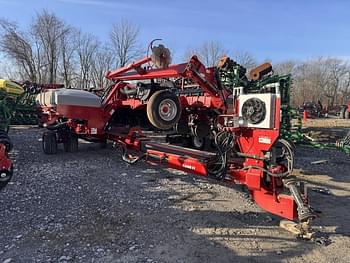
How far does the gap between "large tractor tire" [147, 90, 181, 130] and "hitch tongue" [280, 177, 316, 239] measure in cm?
251

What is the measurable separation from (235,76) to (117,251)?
23.0 ft

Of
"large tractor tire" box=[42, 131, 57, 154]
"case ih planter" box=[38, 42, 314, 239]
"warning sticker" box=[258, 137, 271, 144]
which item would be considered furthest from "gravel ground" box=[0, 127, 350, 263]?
"large tractor tire" box=[42, 131, 57, 154]

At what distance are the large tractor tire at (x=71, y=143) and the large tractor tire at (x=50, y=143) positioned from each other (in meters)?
0.34

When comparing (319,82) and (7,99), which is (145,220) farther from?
(319,82)

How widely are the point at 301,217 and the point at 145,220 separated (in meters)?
2.01

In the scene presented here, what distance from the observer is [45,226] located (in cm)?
427

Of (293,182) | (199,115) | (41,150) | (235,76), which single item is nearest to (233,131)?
(293,182)

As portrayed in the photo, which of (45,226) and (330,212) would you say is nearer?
(45,226)

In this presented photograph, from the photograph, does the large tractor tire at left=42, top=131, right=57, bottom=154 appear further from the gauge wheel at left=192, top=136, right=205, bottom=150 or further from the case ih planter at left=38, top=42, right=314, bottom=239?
the gauge wheel at left=192, top=136, right=205, bottom=150

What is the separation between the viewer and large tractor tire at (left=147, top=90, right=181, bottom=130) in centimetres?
609

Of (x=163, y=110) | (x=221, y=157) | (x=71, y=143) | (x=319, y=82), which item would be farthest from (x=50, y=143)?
(x=319, y=82)

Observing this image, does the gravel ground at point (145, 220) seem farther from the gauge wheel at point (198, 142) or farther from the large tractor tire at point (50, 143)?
the gauge wheel at point (198, 142)

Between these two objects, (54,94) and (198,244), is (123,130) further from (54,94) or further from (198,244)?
(198,244)

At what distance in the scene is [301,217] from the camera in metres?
3.89
